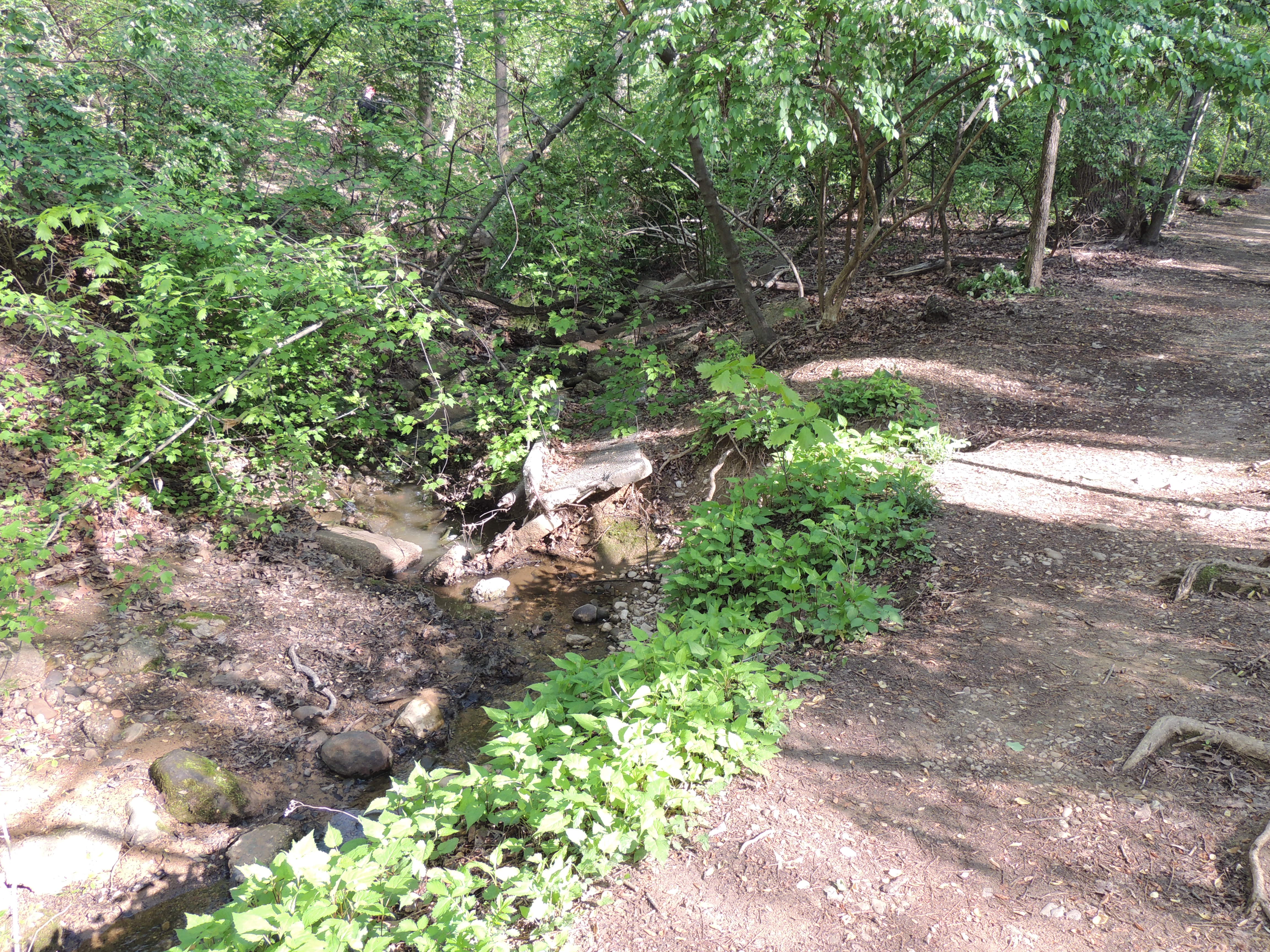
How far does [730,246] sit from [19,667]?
7.19 metres

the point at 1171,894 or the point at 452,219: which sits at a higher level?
the point at 452,219

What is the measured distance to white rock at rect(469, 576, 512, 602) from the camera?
5883 mm

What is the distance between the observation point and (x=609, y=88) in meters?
7.01

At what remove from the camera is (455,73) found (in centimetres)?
823

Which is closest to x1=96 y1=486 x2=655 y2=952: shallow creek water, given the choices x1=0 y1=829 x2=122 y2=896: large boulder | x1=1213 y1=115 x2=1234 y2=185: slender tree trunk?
x1=0 y1=829 x2=122 y2=896: large boulder

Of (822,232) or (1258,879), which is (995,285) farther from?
(1258,879)

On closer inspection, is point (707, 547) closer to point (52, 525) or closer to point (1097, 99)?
point (52, 525)

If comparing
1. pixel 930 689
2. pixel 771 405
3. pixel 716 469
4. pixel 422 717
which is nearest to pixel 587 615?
pixel 422 717

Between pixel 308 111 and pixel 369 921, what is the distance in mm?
8163

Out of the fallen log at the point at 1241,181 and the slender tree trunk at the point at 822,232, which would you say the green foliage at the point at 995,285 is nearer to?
the slender tree trunk at the point at 822,232

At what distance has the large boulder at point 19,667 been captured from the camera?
409cm

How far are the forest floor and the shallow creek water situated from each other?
2 cm

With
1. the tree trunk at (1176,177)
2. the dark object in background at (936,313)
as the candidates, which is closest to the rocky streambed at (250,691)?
the dark object in background at (936,313)

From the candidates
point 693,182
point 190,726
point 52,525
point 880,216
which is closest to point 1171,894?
point 190,726
